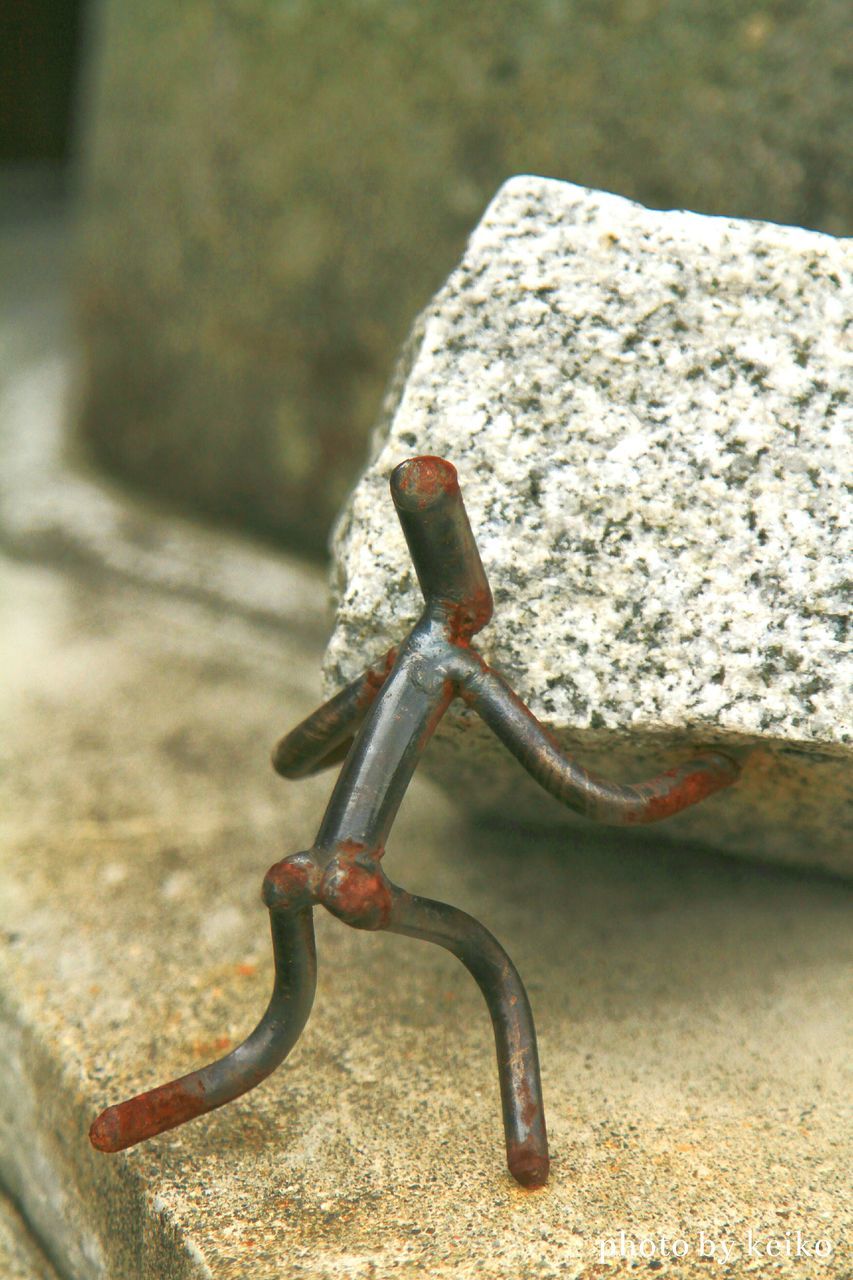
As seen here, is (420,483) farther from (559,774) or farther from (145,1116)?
(145,1116)

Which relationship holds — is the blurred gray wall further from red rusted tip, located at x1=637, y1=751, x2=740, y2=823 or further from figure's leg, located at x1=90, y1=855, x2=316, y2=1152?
figure's leg, located at x1=90, y1=855, x2=316, y2=1152

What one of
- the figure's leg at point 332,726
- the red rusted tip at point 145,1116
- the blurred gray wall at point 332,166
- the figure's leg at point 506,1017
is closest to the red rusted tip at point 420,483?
the figure's leg at point 332,726

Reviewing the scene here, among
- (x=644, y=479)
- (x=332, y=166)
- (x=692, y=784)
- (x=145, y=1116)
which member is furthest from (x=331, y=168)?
(x=145, y=1116)

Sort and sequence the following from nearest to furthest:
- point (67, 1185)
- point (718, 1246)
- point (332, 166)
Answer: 1. point (718, 1246)
2. point (67, 1185)
3. point (332, 166)

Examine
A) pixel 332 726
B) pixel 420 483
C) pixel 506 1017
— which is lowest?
pixel 506 1017

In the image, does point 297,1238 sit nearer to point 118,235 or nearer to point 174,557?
point 174,557

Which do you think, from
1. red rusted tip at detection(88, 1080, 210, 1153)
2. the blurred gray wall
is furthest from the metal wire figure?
the blurred gray wall

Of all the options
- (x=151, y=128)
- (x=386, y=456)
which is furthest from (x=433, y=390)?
(x=151, y=128)
